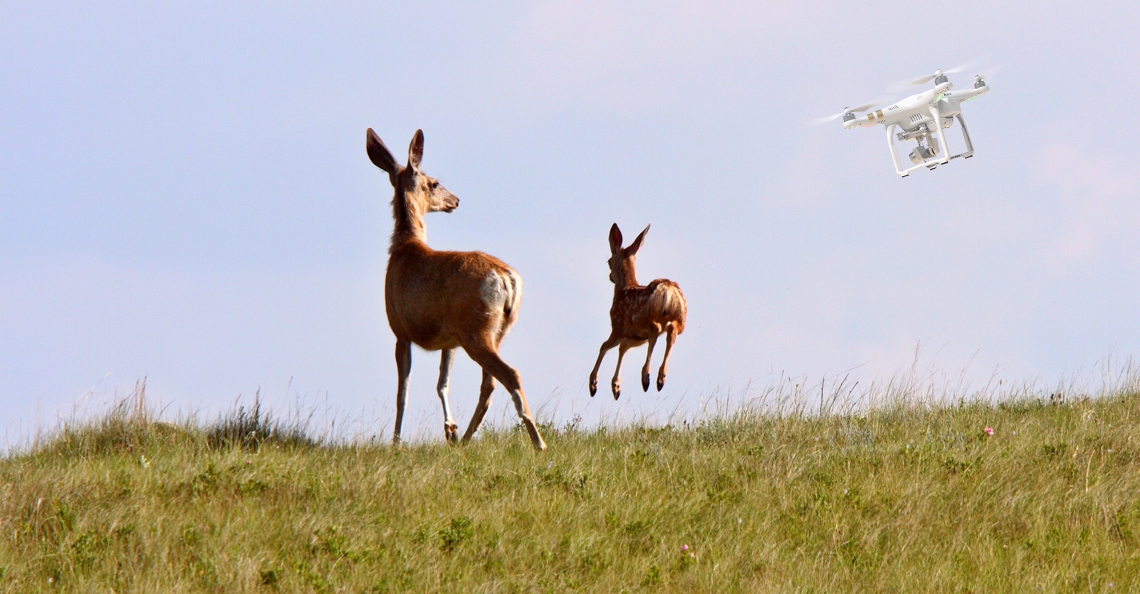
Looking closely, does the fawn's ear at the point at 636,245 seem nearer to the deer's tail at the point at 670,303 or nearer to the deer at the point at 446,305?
the deer's tail at the point at 670,303

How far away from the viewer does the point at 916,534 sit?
750cm

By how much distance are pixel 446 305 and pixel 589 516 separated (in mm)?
2961

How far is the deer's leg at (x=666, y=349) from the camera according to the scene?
11.7m

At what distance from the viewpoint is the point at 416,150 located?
450 inches

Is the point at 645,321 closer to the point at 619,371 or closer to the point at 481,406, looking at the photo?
the point at 619,371

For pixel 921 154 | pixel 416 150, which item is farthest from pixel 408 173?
pixel 921 154

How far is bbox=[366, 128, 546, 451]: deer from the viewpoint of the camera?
947 cm

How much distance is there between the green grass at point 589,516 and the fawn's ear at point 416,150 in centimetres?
324

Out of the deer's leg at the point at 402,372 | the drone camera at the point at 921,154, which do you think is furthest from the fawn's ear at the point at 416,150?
the drone camera at the point at 921,154

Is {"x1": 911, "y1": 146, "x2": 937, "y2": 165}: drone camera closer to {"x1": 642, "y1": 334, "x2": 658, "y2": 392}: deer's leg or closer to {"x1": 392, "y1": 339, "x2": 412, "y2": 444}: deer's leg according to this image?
{"x1": 642, "y1": 334, "x2": 658, "y2": 392}: deer's leg

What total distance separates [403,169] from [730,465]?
495 cm

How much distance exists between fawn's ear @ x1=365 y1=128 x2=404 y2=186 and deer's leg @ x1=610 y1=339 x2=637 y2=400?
3092 millimetres

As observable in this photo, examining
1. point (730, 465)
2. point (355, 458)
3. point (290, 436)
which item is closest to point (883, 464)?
point (730, 465)

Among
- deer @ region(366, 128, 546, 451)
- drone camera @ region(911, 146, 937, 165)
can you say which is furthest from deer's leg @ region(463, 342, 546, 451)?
drone camera @ region(911, 146, 937, 165)
